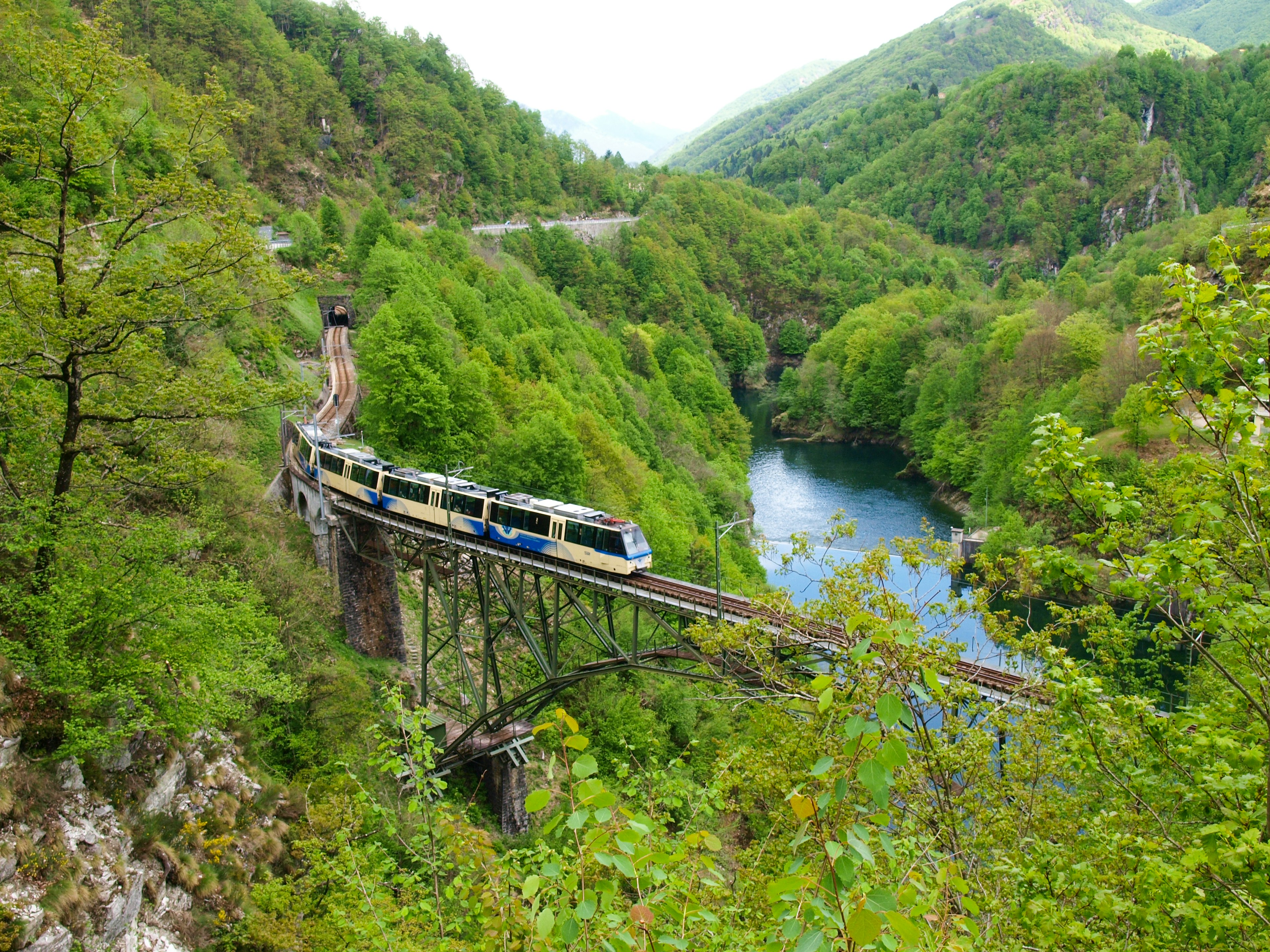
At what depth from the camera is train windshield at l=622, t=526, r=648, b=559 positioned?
20344 mm

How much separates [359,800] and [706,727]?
24.2 meters

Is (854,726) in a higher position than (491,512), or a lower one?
higher

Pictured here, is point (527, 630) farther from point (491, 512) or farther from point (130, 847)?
point (130, 847)

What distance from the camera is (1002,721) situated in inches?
360

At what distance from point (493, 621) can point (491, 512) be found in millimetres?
8563

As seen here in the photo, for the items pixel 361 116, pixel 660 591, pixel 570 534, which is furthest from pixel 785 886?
pixel 361 116

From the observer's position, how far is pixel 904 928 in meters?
2.68

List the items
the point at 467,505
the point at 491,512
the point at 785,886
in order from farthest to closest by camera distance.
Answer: the point at 467,505, the point at 491,512, the point at 785,886

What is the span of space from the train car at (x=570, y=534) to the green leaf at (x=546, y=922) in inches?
670

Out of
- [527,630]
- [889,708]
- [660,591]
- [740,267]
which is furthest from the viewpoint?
[740,267]

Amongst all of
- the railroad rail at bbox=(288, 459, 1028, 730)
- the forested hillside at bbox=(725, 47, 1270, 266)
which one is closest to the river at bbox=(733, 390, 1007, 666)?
the railroad rail at bbox=(288, 459, 1028, 730)

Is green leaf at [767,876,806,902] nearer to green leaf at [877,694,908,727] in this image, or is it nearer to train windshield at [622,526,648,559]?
green leaf at [877,694,908,727]

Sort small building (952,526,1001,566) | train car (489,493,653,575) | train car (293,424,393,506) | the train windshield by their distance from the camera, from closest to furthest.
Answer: the train windshield, train car (489,493,653,575), train car (293,424,393,506), small building (952,526,1001,566)

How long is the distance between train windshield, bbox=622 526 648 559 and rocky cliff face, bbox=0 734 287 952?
389 inches
